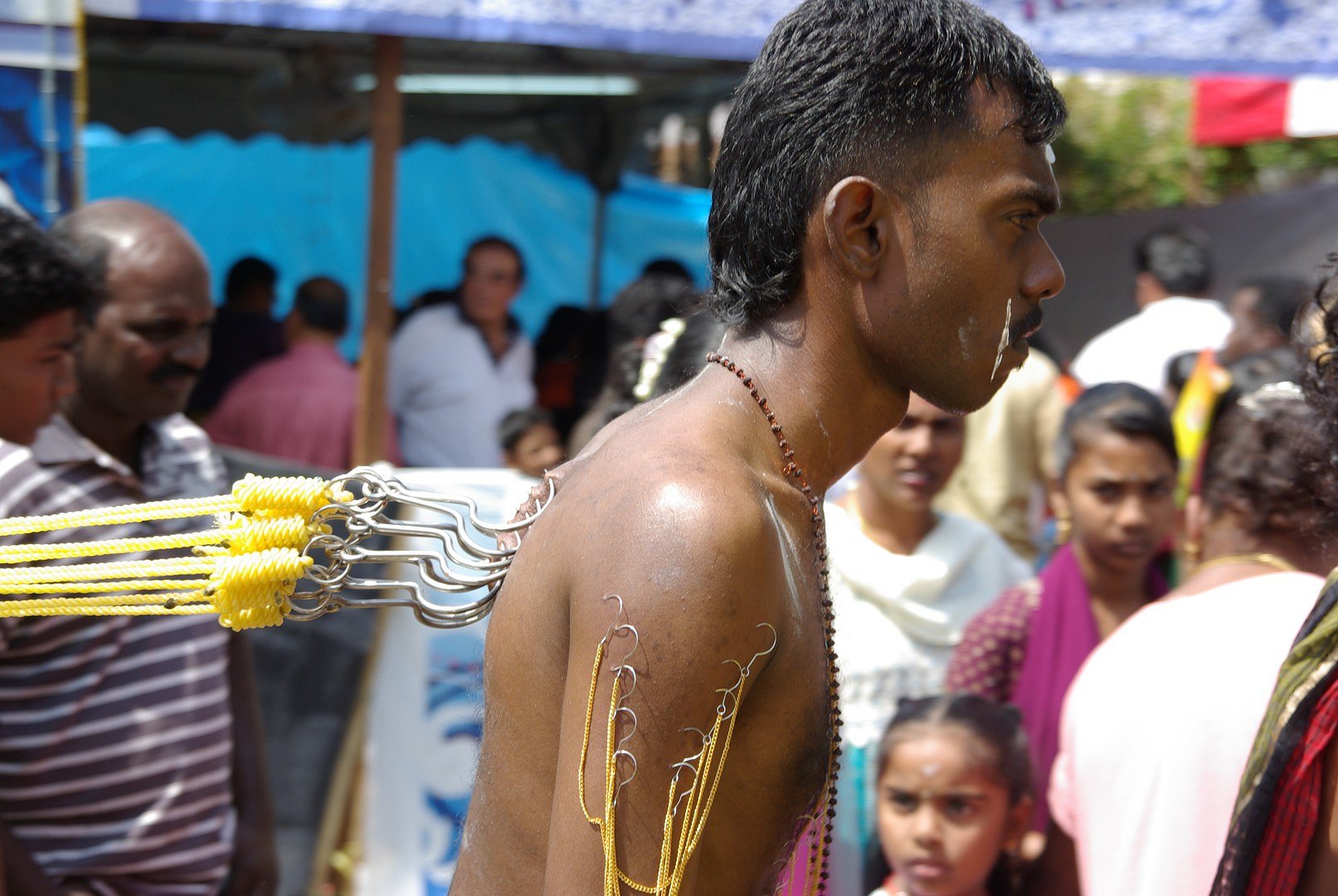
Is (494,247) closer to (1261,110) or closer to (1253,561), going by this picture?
(1253,561)

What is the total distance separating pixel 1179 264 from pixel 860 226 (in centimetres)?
589

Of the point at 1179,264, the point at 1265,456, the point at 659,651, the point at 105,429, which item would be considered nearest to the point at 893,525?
the point at 1265,456

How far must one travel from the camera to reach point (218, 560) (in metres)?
1.73

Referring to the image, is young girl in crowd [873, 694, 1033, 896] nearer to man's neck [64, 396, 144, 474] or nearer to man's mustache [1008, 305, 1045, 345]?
man's mustache [1008, 305, 1045, 345]

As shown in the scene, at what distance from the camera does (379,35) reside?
17.6 ft

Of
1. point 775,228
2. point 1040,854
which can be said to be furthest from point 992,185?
point 1040,854

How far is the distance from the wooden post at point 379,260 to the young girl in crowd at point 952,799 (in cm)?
273

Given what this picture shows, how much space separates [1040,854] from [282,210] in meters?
7.16

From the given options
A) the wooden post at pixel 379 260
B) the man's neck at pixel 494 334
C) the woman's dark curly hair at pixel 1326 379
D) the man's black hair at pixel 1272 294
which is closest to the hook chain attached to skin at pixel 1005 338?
the woman's dark curly hair at pixel 1326 379

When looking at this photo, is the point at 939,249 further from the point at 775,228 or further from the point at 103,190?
the point at 103,190

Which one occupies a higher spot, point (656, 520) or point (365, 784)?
point (656, 520)

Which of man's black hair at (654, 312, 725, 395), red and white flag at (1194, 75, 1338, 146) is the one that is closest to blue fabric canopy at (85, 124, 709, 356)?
red and white flag at (1194, 75, 1338, 146)

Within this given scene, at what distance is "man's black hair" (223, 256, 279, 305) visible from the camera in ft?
24.3

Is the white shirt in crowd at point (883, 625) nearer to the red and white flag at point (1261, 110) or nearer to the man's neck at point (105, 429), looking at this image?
the man's neck at point (105, 429)
